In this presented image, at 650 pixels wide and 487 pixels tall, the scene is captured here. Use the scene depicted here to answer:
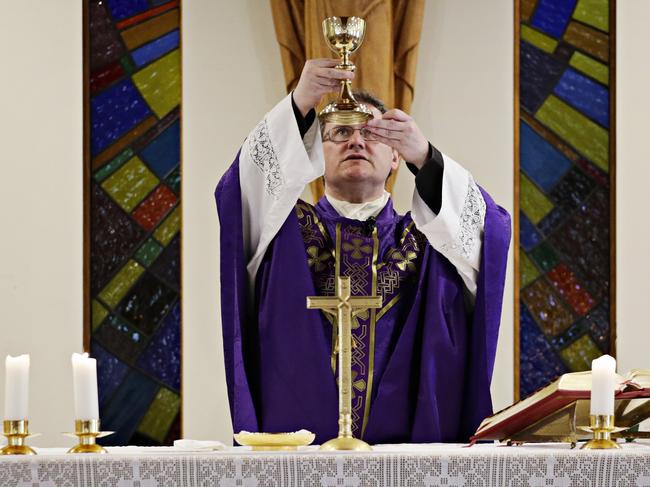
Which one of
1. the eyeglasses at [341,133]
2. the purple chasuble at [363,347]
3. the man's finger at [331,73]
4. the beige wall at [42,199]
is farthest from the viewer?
the beige wall at [42,199]

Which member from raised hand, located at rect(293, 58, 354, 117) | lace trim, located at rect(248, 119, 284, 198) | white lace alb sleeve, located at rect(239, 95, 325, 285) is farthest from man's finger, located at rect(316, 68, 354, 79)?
lace trim, located at rect(248, 119, 284, 198)

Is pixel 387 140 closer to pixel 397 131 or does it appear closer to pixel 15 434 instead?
pixel 397 131

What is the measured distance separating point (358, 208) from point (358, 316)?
0.38 meters

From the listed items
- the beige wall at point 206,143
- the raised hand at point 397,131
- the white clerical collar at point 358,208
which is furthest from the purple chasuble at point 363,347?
the beige wall at point 206,143

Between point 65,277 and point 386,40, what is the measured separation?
1518 millimetres

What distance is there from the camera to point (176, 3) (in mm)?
4832

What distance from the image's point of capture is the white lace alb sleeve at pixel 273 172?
3.26 meters

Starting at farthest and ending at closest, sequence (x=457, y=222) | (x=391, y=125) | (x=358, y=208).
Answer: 1. (x=358, y=208)
2. (x=457, y=222)
3. (x=391, y=125)

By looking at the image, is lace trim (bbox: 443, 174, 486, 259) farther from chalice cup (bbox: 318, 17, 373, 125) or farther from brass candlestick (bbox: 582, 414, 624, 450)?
brass candlestick (bbox: 582, 414, 624, 450)

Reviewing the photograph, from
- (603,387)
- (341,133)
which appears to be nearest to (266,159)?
(341,133)

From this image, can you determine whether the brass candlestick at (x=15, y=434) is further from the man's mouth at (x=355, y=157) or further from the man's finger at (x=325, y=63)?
the man's mouth at (x=355, y=157)

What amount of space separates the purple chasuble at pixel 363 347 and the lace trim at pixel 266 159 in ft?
0.24

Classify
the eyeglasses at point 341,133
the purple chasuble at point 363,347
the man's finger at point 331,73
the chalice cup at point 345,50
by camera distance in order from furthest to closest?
the eyeglasses at point 341,133 → the purple chasuble at point 363,347 → the man's finger at point 331,73 → the chalice cup at point 345,50

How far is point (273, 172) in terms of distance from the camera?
130 inches
